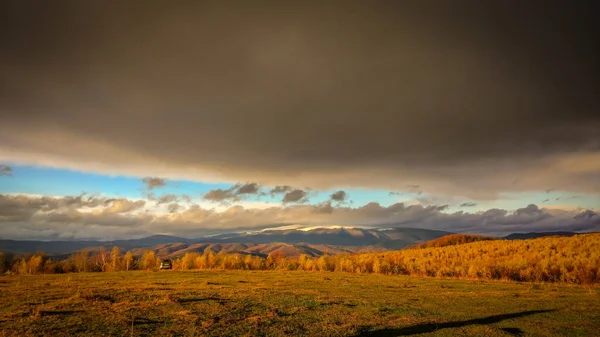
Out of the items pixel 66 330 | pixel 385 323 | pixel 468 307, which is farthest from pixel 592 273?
pixel 66 330

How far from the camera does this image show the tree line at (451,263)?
175ft

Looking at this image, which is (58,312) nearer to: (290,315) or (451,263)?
(290,315)

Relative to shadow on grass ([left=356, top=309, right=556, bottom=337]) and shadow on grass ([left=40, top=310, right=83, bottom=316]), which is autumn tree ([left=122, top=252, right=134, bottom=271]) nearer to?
shadow on grass ([left=40, top=310, right=83, bottom=316])

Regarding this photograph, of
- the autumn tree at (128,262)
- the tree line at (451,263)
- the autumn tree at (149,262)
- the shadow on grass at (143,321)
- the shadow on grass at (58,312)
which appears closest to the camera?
the shadow on grass at (143,321)

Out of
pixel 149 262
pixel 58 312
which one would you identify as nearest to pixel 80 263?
pixel 149 262

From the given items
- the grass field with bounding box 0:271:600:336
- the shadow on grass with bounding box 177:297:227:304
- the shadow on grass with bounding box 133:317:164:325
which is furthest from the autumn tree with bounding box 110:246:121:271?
the shadow on grass with bounding box 133:317:164:325


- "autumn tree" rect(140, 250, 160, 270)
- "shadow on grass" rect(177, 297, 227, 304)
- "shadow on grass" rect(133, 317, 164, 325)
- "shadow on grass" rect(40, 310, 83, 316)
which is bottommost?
"autumn tree" rect(140, 250, 160, 270)

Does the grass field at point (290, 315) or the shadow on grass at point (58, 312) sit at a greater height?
the shadow on grass at point (58, 312)

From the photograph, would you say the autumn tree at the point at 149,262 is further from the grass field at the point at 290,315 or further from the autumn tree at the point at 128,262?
the grass field at the point at 290,315


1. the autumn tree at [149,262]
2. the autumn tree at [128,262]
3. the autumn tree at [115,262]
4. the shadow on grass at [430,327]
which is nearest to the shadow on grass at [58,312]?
the shadow on grass at [430,327]

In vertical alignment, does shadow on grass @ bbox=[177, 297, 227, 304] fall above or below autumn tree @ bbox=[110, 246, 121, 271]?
above

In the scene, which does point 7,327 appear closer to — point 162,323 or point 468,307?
point 162,323

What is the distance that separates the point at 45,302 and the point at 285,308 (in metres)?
20.3

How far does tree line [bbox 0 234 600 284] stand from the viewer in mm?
53406
